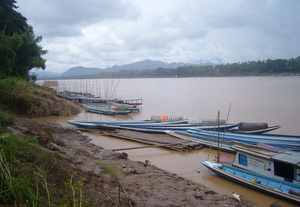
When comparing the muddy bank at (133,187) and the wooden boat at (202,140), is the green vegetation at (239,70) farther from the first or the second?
the muddy bank at (133,187)

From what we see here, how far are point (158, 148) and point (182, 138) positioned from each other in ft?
5.61

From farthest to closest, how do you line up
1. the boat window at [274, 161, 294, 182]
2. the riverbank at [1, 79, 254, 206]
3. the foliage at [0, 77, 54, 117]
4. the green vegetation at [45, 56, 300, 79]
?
the green vegetation at [45, 56, 300, 79]
the foliage at [0, 77, 54, 117]
the boat window at [274, 161, 294, 182]
the riverbank at [1, 79, 254, 206]

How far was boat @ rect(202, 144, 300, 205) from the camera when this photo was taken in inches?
212

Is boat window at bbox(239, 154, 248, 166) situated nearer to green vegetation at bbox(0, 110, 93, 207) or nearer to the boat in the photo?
the boat

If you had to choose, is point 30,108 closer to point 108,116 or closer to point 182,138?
point 108,116

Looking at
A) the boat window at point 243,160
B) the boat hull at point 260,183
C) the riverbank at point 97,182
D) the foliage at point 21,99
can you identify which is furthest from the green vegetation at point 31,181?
the foliage at point 21,99

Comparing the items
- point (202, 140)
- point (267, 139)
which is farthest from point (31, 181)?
point (267, 139)

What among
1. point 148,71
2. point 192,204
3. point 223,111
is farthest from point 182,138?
point 148,71

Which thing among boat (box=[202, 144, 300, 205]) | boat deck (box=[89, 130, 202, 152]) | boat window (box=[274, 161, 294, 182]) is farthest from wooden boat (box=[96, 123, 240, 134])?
boat window (box=[274, 161, 294, 182])

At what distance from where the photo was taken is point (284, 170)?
5.74 m

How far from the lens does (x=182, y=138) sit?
10.6 meters

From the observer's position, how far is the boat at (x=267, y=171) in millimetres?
5379

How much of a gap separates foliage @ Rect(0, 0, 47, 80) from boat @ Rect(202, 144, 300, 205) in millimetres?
17597

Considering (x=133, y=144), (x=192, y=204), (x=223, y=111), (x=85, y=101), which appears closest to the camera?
(x=192, y=204)
